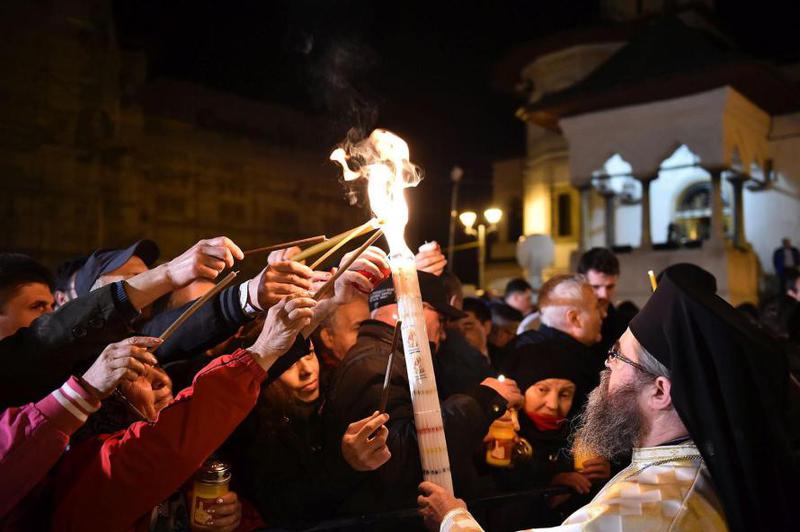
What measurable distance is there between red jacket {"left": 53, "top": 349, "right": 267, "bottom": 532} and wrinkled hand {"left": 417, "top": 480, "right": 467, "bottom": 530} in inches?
28.1

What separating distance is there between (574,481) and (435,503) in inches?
62.2

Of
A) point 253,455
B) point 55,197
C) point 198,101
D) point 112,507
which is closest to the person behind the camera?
point 112,507

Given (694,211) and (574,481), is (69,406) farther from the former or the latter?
(694,211)

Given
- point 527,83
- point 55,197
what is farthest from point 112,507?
point 527,83

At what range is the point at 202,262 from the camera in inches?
98.5

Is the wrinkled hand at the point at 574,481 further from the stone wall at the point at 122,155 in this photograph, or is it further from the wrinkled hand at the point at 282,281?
the stone wall at the point at 122,155

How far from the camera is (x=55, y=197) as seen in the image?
23.4m

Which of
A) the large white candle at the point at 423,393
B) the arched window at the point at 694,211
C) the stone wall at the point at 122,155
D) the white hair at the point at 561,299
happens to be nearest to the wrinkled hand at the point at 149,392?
the large white candle at the point at 423,393

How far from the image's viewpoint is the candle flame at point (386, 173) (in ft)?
8.63

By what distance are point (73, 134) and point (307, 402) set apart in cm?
2469

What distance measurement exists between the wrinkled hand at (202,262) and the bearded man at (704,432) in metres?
1.26

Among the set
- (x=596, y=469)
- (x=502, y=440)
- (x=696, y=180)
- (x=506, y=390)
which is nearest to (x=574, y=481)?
(x=596, y=469)

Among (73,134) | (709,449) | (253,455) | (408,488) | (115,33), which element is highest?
(115,33)

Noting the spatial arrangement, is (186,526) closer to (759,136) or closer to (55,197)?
(759,136)
